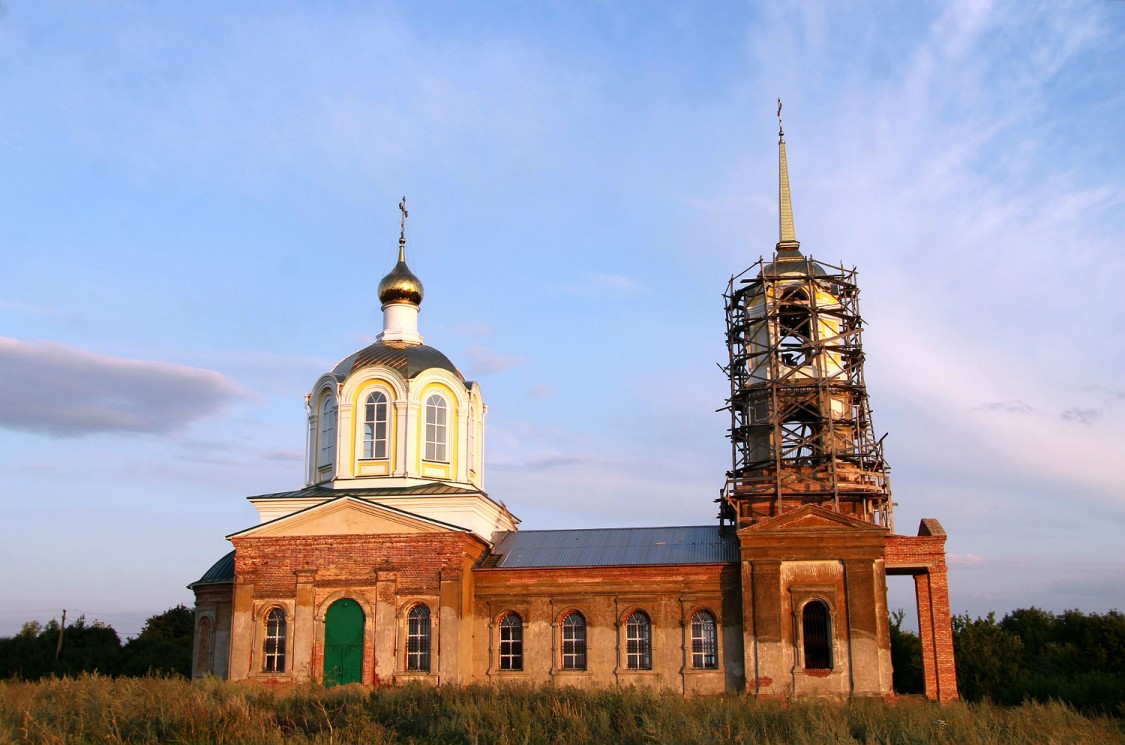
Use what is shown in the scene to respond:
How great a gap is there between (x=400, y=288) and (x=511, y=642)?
1140cm

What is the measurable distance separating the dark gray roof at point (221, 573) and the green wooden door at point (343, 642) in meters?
4.41

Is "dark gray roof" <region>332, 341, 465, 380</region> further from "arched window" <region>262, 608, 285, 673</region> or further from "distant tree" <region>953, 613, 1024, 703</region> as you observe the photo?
"distant tree" <region>953, 613, 1024, 703</region>

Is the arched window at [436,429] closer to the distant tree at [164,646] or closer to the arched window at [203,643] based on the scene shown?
the arched window at [203,643]

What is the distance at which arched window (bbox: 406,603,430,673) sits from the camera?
26469 millimetres

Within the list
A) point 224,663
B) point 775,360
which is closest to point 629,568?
point 775,360

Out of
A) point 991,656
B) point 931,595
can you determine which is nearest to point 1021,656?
point 991,656

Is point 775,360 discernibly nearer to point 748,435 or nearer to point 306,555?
point 748,435

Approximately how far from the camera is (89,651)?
45.7m

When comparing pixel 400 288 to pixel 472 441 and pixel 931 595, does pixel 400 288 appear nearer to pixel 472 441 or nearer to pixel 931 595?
pixel 472 441

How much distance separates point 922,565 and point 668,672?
671cm

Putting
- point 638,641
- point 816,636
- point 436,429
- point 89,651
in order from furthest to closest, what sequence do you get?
point 89,651
point 436,429
point 638,641
point 816,636

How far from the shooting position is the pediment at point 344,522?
89.4ft

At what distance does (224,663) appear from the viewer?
95.6 ft

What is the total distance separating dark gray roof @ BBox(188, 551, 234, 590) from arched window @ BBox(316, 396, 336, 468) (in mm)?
3692
